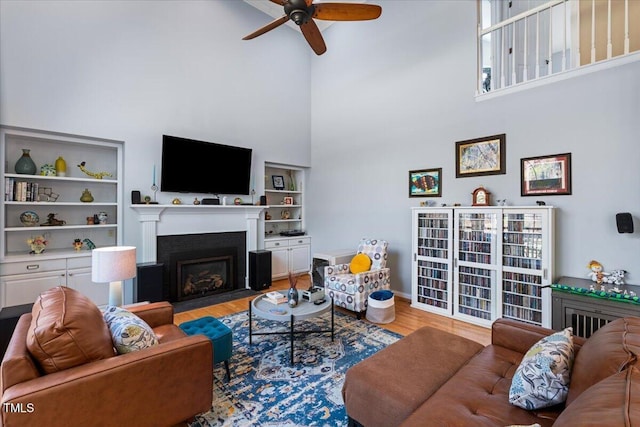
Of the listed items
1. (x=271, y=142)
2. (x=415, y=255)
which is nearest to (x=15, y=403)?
(x=415, y=255)

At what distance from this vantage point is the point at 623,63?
2.83 m

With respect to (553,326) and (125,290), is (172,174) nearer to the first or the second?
(125,290)

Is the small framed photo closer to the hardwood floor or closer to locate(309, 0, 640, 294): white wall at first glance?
locate(309, 0, 640, 294): white wall

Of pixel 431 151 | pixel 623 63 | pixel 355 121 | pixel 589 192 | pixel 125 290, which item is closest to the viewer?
pixel 623 63

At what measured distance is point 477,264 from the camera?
141 inches

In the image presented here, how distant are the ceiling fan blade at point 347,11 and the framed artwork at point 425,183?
225 centimetres

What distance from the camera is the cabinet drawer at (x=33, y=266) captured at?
3.26m

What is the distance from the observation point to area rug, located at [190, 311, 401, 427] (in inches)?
77.0

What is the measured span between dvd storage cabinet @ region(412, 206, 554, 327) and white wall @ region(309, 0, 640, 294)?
0.97ft

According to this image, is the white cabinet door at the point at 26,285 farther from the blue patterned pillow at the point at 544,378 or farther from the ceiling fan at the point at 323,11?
the blue patterned pillow at the point at 544,378

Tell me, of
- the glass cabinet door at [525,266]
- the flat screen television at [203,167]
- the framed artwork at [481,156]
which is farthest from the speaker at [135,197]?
the glass cabinet door at [525,266]

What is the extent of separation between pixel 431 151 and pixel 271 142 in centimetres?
289

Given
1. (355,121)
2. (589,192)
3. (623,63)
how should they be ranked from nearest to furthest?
1. (623,63)
2. (589,192)
3. (355,121)

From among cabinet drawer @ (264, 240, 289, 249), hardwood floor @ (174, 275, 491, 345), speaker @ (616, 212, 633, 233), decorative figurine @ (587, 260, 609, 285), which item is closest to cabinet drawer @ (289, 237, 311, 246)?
cabinet drawer @ (264, 240, 289, 249)
